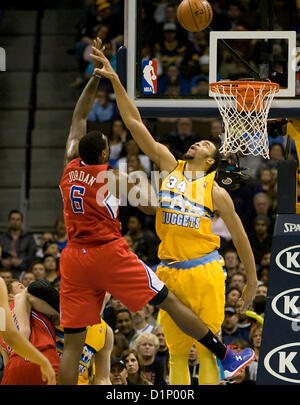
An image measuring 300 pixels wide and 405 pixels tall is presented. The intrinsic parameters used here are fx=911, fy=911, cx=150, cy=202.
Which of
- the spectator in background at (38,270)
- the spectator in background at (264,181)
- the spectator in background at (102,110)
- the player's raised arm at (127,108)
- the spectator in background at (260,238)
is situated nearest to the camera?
the player's raised arm at (127,108)

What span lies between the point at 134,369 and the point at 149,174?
160 inches

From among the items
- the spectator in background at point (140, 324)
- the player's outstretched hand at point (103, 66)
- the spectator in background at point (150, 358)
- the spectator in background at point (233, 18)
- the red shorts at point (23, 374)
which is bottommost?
the spectator in background at point (150, 358)

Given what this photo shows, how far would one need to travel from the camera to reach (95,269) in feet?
22.4

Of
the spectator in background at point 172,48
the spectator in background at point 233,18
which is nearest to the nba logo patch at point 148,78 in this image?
the spectator in background at point 172,48

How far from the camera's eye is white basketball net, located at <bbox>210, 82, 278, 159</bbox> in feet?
25.9

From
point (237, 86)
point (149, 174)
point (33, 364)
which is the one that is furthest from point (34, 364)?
point (149, 174)

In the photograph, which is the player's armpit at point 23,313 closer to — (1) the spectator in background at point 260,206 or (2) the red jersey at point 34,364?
(2) the red jersey at point 34,364

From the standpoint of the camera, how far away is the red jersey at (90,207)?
6902 millimetres

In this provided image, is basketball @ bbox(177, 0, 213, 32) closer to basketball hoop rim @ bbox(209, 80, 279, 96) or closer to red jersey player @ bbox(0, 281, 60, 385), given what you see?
basketball hoop rim @ bbox(209, 80, 279, 96)

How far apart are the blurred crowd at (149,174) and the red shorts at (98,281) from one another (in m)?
1.39

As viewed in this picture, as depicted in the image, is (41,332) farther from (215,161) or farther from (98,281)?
(215,161)

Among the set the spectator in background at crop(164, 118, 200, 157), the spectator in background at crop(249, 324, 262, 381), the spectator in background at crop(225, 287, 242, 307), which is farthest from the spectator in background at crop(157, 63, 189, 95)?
the spectator in background at crop(249, 324, 262, 381)

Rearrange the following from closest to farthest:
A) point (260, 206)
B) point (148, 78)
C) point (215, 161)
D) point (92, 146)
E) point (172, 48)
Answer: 1. point (92, 146)
2. point (215, 161)
3. point (148, 78)
4. point (260, 206)
5. point (172, 48)

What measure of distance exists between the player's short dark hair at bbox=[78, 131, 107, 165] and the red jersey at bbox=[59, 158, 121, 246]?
0.20 ft
